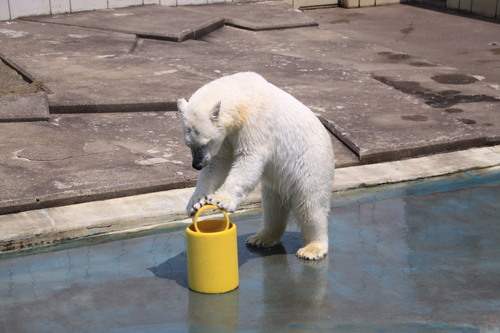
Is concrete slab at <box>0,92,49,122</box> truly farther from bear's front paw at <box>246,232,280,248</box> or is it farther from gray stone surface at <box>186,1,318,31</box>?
gray stone surface at <box>186,1,318,31</box>

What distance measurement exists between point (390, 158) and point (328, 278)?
215cm

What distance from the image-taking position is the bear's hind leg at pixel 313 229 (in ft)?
15.1

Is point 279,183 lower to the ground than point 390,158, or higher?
higher

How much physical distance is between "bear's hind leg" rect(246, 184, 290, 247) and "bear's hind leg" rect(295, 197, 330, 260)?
180 millimetres

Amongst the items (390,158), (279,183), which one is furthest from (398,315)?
(390,158)

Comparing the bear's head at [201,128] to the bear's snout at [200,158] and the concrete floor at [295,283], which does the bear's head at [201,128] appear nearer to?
the bear's snout at [200,158]

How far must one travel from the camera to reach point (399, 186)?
608cm

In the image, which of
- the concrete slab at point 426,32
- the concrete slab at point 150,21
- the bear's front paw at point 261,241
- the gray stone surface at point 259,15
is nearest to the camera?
the bear's front paw at point 261,241

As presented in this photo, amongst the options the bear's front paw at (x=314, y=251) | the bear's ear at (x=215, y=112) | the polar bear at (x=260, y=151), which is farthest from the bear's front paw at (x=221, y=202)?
the bear's front paw at (x=314, y=251)

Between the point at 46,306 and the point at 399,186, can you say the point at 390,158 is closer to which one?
the point at 399,186

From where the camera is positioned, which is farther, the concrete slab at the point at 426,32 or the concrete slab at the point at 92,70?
the concrete slab at the point at 426,32

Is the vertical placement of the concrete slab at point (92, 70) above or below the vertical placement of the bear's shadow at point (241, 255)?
above

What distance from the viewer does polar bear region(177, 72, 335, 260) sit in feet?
13.6

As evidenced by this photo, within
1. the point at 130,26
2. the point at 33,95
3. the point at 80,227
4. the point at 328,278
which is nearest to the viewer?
the point at 328,278
